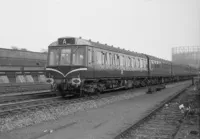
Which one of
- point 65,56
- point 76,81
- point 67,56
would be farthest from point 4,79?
point 76,81

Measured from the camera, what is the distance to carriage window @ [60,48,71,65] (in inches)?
529

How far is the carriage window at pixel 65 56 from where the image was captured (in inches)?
529

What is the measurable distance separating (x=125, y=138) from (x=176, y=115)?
3.82m

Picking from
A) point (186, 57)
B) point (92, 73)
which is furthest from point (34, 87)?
point (186, 57)

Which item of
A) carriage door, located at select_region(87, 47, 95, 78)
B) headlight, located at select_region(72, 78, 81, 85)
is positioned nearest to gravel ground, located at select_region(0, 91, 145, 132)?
headlight, located at select_region(72, 78, 81, 85)

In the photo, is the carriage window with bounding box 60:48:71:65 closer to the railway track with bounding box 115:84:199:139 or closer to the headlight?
the headlight

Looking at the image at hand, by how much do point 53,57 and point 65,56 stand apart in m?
0.86

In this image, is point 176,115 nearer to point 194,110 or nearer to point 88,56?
point 194,110

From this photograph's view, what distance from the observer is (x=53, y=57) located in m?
13.9

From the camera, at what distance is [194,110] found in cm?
862

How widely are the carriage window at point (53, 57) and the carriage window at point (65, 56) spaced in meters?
0.35

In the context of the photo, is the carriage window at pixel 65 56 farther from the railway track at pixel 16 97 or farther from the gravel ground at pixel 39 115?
the gravel ground at pixel 39 115

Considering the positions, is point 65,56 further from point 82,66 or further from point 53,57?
point 82,66

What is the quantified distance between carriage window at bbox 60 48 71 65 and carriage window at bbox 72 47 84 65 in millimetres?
336
